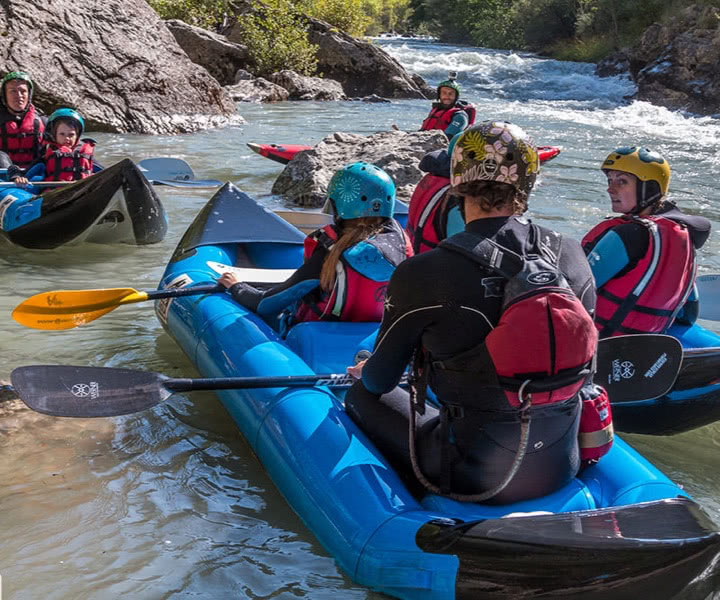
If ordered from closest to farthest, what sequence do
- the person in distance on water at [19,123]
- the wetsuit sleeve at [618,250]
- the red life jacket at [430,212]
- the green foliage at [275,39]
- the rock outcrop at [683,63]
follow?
the wetsuit sleeve at [618,250]
the red life jacket at [430,212]
the person in distance on water at [19,123]
the rock outcrop at [683,63]
the green foliage at [275,39]

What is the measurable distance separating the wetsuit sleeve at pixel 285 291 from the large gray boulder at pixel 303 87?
1337cm

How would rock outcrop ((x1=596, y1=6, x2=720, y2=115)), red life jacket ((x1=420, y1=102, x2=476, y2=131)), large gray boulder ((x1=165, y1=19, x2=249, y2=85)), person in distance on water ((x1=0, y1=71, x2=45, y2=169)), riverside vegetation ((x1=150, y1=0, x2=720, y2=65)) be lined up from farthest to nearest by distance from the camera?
riverside vegetation ((x1=150, y1=0, x2=720, y2=65)) < rock outcrop ((x1=596, y1=6, x2=720, y2=115)) < large gray boulder ((x1=165, y1=19, x2=249, y2=85)) < red life jacket ((x1=420, y1=102, x2=476, y2=131)) < person in distance on water ((x1=0, y1=71, x2=45, y2=169))

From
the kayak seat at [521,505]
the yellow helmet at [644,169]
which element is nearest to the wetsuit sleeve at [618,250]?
the yellow helmet at [644,169]

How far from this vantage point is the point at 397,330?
2.19 m

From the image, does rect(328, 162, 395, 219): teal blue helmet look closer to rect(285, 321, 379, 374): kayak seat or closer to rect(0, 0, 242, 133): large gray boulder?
rect(285, 321, 379, 374): kayak seat

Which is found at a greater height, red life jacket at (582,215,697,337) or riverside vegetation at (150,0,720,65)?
riverside vegetation at (150,0,720,65)

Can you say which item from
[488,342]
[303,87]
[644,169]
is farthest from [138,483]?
[303,87]

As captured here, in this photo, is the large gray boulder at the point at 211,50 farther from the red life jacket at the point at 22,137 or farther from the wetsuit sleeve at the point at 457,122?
the wetsuit sleeve at the point at 457,122

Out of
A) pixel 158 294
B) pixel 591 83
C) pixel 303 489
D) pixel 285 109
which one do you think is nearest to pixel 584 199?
pixel 158 294

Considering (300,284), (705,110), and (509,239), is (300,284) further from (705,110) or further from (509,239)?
(705,110)

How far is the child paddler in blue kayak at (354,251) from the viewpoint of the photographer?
3.22m

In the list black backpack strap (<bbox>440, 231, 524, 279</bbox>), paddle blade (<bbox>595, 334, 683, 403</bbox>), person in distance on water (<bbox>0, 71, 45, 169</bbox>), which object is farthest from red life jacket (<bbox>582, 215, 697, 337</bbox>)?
person in distance on water (<bbox>0, 71, 45, 169</bbox>)

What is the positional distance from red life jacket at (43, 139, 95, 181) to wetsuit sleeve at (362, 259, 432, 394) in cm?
460

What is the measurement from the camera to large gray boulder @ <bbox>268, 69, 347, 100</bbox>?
54.6 ft
